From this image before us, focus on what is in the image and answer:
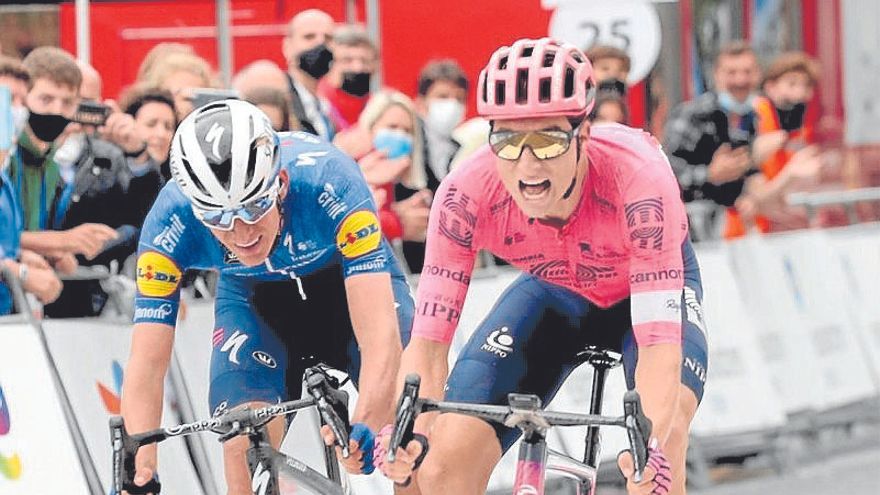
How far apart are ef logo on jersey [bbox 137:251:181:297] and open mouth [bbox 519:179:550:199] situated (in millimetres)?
1234

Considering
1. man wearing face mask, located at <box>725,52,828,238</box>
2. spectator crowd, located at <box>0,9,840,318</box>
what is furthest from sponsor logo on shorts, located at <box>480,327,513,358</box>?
man wearing face mask, located at <box>725,52,828,238</box>

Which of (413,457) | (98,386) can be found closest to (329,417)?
(413,457)

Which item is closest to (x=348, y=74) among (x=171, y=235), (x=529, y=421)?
(x=171, y=235)

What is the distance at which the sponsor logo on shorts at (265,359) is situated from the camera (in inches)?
264

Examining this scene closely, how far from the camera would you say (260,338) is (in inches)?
267

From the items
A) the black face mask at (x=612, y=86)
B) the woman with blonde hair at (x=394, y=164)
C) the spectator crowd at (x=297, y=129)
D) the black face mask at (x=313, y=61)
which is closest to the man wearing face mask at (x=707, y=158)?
the spectator crowd at (x=297, y=129)

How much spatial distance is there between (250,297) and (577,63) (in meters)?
1.54

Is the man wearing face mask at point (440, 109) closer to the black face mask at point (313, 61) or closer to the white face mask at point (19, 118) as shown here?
the black face mask at point (313, 61)

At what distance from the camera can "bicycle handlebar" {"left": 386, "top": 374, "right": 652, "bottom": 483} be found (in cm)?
527

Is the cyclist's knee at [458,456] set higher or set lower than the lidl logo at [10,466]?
higher

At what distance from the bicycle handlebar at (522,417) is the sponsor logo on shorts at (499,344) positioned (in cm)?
75

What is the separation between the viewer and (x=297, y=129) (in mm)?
9852

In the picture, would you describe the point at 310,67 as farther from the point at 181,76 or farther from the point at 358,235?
the point at 358,235

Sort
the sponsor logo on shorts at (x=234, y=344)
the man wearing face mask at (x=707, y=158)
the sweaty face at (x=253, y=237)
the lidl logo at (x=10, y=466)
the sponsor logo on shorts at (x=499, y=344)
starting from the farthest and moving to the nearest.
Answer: the man wearing face mask at (x=707, y=158) → the lidl logo at (x=10, y=466) → the sponsor logo on shorts at (x=234, y=344) → the sponsor logo on shorts at (x=499, y=344) → the sweaty face at (x=253, y=237)
